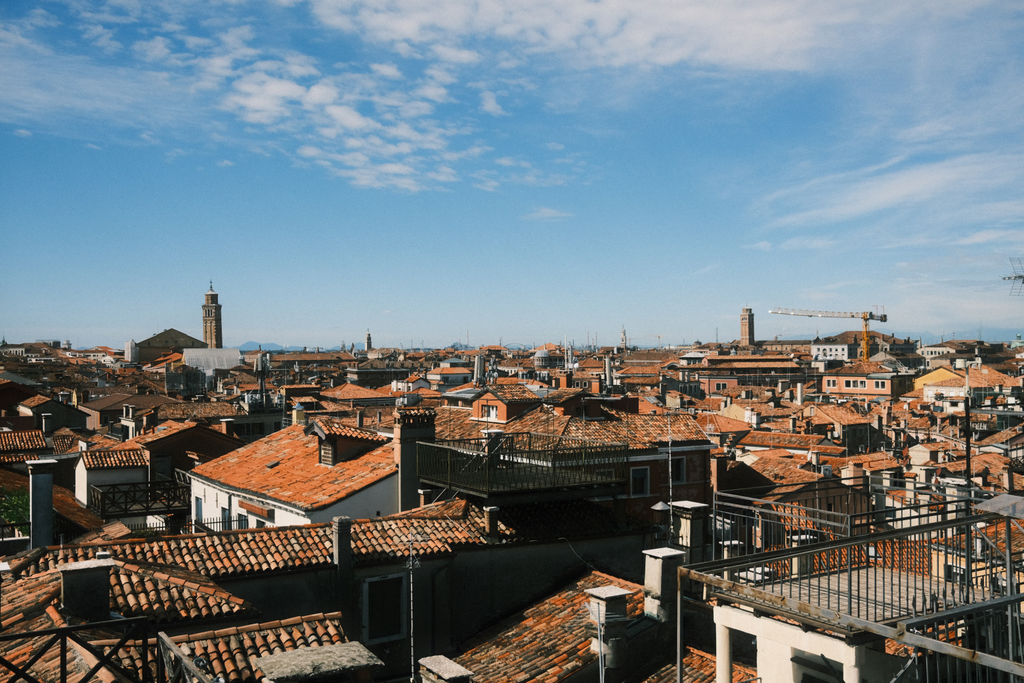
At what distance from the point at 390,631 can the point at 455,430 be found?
504 inches

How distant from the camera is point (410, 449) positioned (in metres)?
17.7


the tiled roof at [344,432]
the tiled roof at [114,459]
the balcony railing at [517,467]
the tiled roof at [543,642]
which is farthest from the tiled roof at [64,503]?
the tiled roof at [543,642]

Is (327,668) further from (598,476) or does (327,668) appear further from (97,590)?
(598,476)

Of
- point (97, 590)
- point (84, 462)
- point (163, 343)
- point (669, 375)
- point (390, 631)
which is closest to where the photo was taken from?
point (97, 590)

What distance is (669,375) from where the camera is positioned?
11775 cm

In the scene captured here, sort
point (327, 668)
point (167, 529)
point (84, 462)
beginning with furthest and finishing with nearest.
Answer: point (84, 462)
point (167, 529)
point (327, 668)

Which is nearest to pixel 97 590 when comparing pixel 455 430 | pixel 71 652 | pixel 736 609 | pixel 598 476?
pixel 71 652

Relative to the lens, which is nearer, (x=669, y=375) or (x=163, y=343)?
(x=669, y=375)

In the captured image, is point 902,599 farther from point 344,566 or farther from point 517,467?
point 517,467

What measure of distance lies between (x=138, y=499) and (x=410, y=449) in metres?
11.2

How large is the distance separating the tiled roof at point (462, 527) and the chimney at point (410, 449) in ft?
5.31

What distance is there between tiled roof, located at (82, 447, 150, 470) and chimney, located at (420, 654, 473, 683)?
19216 mm

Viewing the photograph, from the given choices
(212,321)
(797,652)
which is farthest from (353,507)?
(212,321)

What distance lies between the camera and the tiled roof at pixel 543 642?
11.1 meters
